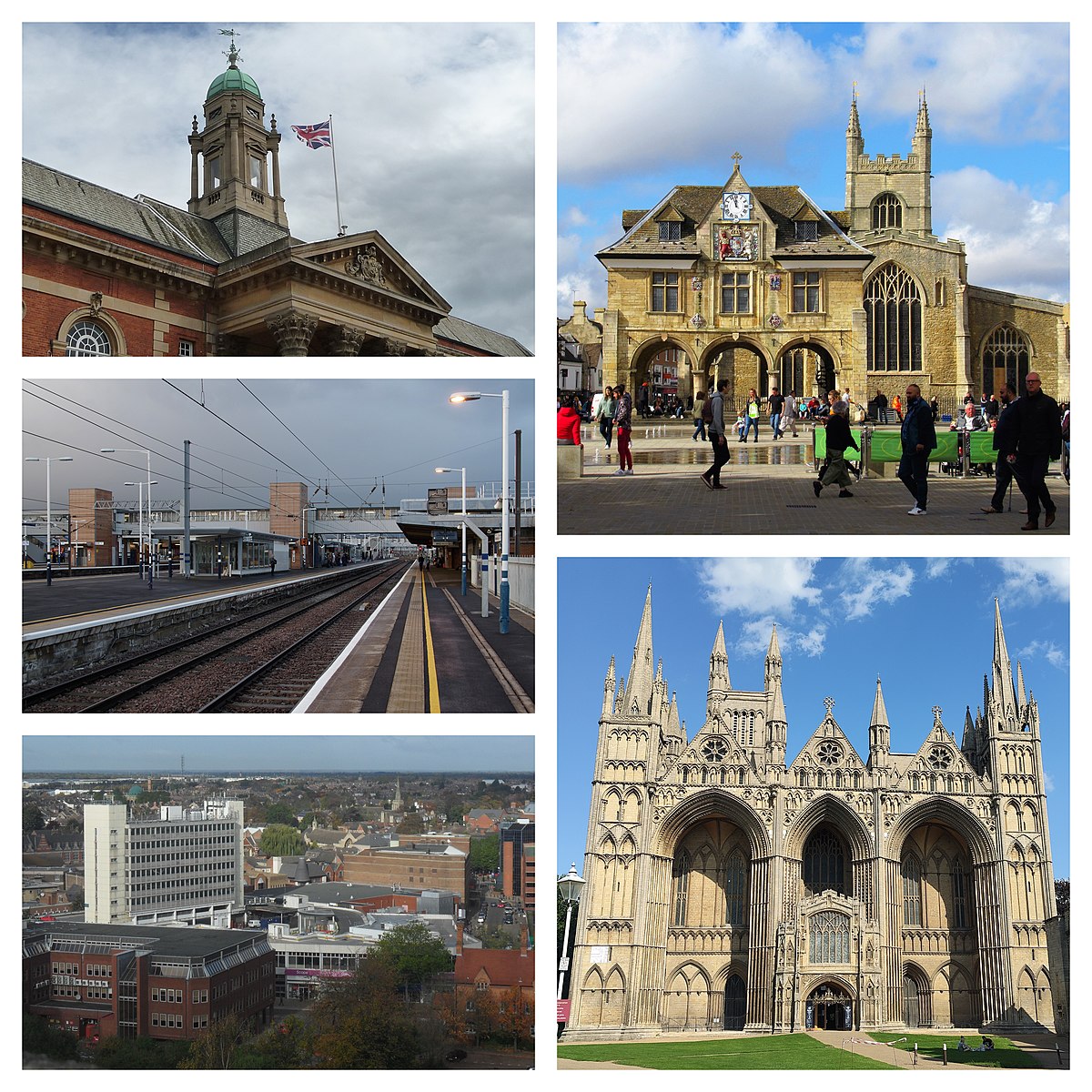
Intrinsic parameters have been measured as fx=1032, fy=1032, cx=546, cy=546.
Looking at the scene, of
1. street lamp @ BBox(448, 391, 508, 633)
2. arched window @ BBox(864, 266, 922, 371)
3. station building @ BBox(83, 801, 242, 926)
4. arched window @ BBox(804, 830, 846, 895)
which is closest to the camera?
station building @ BBox(83, 801, 242, 926)

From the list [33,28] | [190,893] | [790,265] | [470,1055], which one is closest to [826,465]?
[470,1055]

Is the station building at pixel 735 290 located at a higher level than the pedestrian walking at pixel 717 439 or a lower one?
higher

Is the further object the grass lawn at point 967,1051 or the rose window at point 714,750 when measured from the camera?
the rose window at point 714,750

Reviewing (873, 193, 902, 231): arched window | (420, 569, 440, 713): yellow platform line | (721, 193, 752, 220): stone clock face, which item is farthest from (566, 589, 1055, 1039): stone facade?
(873, 193, 902, 231): arched window

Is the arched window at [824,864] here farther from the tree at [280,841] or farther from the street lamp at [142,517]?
the street lamp at [142,517]

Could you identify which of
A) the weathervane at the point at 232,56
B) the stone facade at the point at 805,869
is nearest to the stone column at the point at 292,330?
the weathervane at the point at 232,56

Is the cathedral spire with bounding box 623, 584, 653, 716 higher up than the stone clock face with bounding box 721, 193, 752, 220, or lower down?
lower down

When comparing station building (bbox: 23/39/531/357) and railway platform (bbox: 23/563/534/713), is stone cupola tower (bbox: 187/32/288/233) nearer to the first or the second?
station building (bbox: 23/39/531/357)

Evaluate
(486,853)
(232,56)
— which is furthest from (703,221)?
(486,853)
